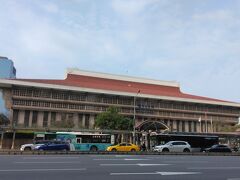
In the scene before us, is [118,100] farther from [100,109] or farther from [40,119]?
[40,119]

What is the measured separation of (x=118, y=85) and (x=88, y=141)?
4754cm

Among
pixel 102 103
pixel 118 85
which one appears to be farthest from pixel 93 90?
pixel 118 85

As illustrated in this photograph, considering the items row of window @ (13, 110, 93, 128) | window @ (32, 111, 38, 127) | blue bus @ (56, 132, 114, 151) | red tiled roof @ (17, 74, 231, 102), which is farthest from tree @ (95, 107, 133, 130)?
window @ (32, 111, 38, 127)

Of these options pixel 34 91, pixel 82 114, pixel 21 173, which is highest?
pixel 34 91

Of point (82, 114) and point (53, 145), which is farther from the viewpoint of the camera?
point (82, 114)

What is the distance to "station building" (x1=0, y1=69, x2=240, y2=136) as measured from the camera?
231 feet

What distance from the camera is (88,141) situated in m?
39.8

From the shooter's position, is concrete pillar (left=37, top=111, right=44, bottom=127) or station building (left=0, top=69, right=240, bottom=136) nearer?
station building (left=0, top=69, right=240, bottom=136)

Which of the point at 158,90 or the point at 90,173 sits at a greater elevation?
the point at 158,90

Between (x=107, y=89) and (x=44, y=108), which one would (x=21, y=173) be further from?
(x=107, y=89)

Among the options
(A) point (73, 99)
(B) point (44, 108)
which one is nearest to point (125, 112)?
(A) point (73, 99)

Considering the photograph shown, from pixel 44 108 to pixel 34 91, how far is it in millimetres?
4691

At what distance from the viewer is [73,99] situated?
74.7m

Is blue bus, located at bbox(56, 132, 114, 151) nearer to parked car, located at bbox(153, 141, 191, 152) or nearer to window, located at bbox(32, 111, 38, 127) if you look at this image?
parked car, located at bbox(153, 141, 191, 152)
